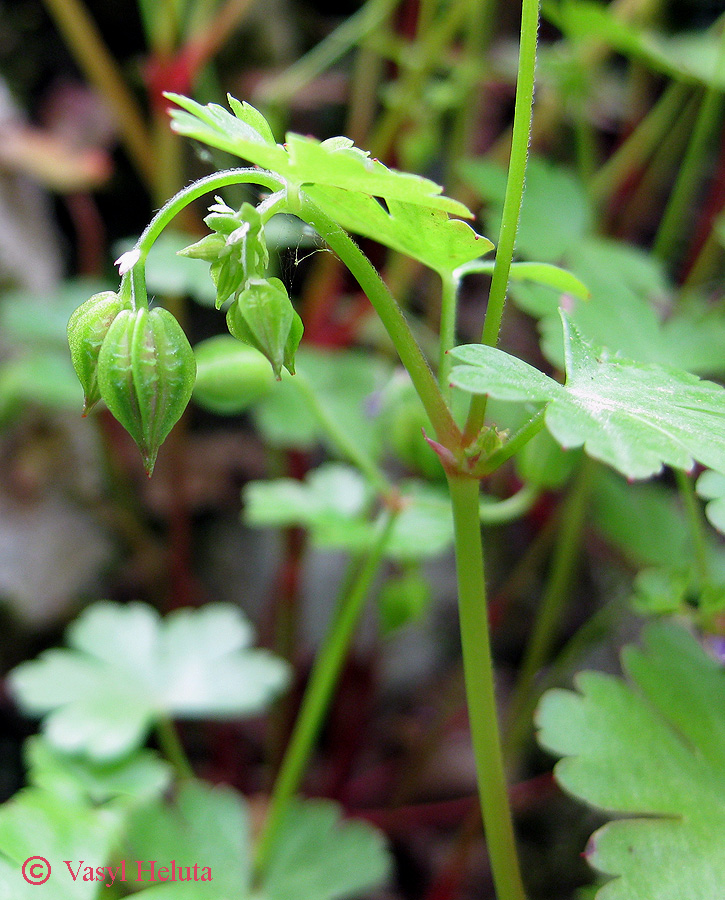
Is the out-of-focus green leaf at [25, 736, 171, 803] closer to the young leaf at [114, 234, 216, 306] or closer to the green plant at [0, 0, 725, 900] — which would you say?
the green plant at [0, 0, 725, 900]

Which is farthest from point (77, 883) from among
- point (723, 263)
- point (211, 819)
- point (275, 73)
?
point (275, 73)

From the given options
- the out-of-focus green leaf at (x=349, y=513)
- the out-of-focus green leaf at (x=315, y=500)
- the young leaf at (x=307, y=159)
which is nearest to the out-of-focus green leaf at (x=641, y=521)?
the out-of-focus green leaf at (x=349, y=513)

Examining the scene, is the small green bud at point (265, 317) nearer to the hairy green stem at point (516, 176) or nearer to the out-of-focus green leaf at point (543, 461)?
the hairy green stem at point (516, 176)

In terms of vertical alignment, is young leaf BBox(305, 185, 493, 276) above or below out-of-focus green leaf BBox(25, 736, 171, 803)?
above

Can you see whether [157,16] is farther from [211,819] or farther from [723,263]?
[211,819]

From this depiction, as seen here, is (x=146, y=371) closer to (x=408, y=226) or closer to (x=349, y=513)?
(x=408, y=226)

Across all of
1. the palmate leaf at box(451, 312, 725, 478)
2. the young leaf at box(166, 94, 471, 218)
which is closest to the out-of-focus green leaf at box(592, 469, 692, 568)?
the palmate leaf at box(451, 312, 725, 478)
